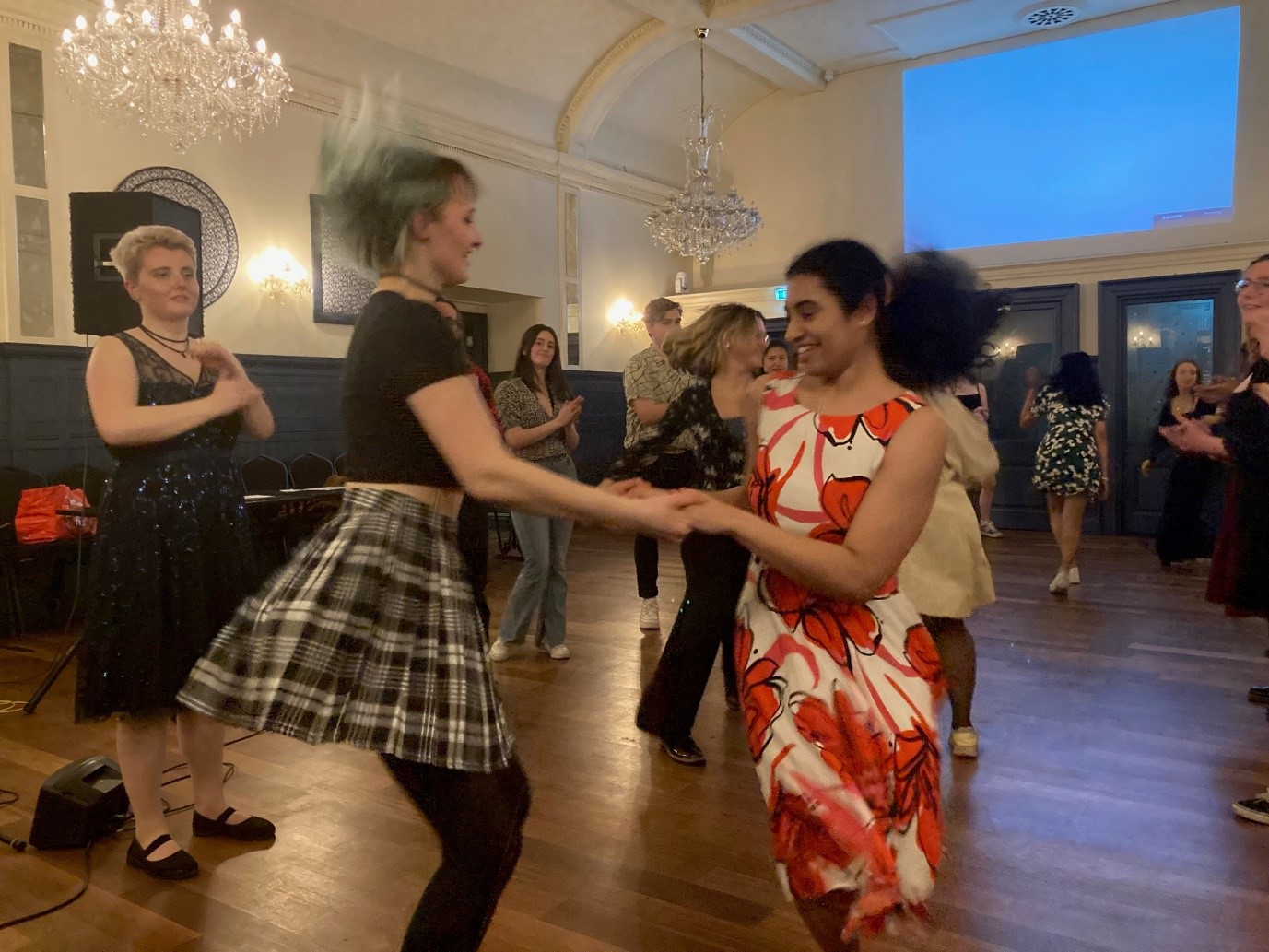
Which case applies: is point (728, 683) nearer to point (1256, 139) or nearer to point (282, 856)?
point (282, 856)

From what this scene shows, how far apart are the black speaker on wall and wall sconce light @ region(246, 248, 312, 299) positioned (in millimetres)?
3865

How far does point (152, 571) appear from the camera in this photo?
92.7 inches

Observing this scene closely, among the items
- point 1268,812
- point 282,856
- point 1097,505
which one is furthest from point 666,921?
point 1097,505

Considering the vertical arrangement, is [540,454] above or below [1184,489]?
above

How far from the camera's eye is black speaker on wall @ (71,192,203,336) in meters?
3.28

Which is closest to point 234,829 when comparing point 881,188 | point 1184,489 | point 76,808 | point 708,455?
point 76,808

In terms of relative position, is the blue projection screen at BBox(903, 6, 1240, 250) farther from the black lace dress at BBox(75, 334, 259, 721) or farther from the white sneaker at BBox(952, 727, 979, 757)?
the black lace dress at BBox(75, 334, 259, 721)

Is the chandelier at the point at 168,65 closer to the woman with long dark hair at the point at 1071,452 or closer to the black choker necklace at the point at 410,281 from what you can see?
the black choker necklace at the point at 410,281

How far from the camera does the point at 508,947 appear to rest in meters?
2.13

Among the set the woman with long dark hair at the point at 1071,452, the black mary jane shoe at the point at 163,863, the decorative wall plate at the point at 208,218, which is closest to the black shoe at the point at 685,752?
the black mary jane shoe at the point at 163,863

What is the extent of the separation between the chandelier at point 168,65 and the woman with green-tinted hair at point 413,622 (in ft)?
14.4

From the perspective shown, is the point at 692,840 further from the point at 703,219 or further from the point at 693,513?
the point at 703,219

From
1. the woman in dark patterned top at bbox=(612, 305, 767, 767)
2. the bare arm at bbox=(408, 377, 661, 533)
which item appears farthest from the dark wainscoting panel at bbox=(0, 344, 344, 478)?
the bare arm at bbox=(408, 377, 661, 533)

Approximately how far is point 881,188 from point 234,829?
9458mm
